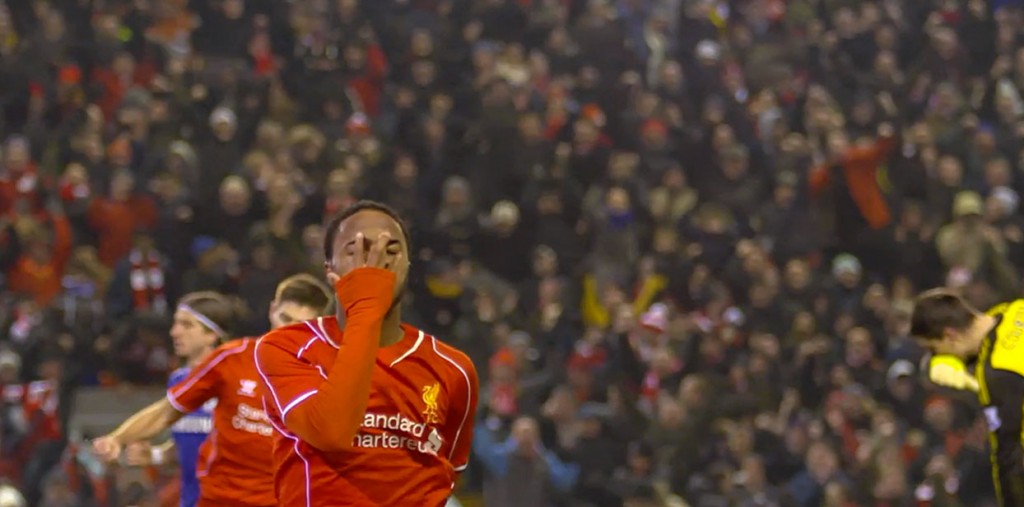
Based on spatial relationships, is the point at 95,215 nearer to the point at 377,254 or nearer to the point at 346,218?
the point at 346,218

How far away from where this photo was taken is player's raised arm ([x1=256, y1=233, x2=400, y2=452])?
4062 mm

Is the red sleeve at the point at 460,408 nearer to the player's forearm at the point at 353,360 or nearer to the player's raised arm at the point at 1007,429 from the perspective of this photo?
the player's forearm at the point at 353,360

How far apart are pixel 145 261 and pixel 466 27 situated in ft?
17.3

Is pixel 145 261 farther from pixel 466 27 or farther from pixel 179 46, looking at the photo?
pixel 466 27

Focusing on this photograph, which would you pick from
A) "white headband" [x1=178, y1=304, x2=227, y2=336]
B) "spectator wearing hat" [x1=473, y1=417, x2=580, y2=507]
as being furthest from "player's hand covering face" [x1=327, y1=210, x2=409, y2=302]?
"spectator wearing hat" [x1=473, y1=417, x2=580, y2=507]

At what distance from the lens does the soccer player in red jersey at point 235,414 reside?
679 cm

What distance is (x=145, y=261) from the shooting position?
1361cm

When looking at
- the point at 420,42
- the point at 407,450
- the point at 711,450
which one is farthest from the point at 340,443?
the point at 420,42

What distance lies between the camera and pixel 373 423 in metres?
4.36

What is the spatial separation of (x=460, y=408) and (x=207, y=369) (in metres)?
2.52

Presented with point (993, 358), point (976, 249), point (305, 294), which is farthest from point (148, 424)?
point (976, 249)

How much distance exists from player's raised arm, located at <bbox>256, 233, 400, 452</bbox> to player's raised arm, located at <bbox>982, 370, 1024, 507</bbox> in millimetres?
3416

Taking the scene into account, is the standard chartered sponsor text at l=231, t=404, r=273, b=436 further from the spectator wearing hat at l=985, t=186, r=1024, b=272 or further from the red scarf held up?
the spectator wearing hat at l=985, t=186, r=1024, b=272

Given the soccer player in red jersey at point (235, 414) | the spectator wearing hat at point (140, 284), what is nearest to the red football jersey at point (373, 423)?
the soccer player in red jersey at point (235, 414)
